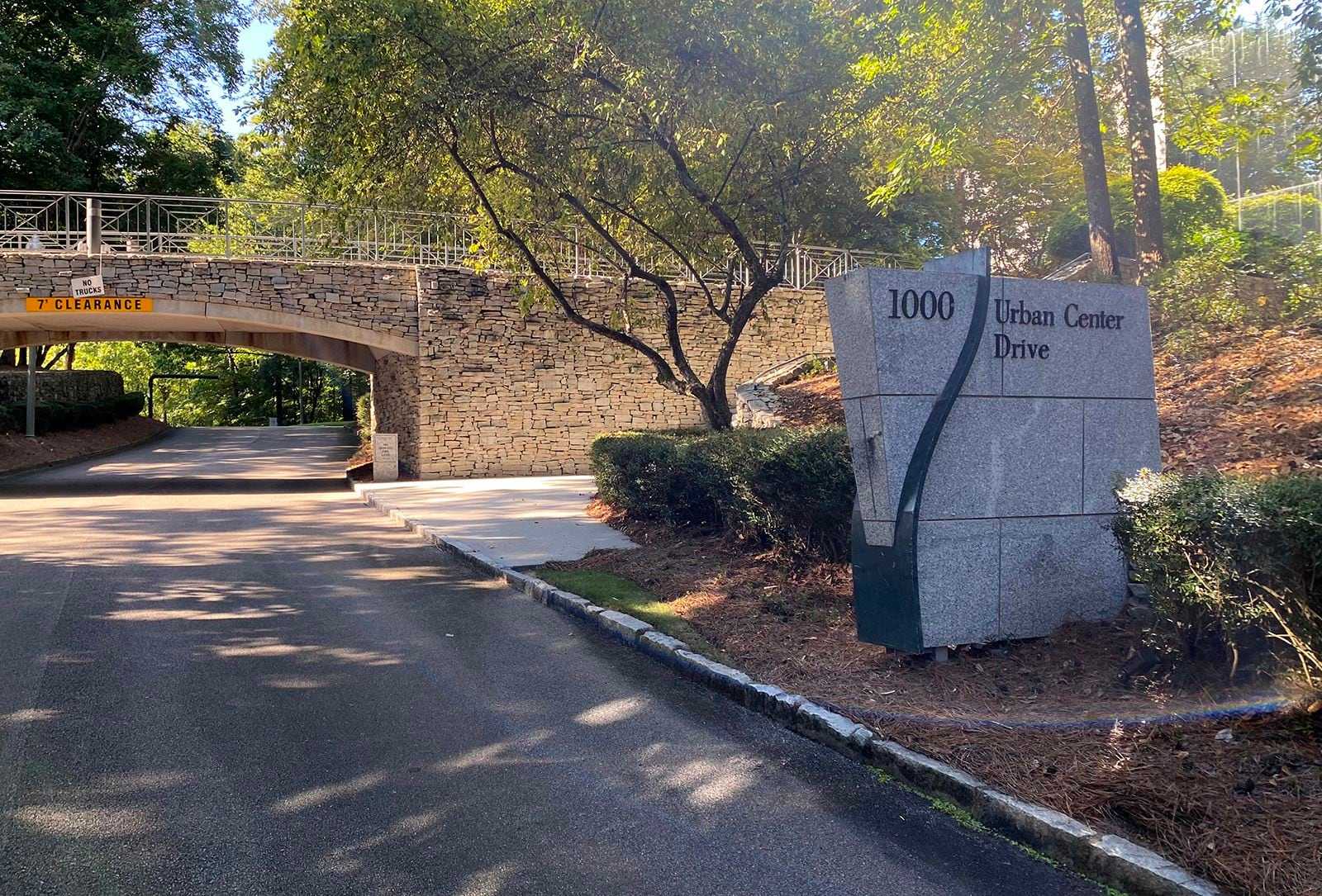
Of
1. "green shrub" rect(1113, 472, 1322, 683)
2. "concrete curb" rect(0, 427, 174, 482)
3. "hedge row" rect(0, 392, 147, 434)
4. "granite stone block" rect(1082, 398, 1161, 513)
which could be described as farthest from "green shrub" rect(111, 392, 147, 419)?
"green shrub" rect(1113, 472, 1322, 683)

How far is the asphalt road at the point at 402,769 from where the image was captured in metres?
3.96

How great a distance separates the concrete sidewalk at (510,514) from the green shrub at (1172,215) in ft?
32.0

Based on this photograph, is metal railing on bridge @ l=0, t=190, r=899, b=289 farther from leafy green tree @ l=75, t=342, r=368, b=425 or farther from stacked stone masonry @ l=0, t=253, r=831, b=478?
leafy green tree @ l=75, t=342, r=368, b=425

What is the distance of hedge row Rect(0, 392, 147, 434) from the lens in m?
30.9

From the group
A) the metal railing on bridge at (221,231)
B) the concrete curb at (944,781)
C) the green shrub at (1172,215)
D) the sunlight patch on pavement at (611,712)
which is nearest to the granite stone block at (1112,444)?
the concrete curb at (944,781)

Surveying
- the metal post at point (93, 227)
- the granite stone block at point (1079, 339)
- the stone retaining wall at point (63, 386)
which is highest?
the metal post at point (93, 227)

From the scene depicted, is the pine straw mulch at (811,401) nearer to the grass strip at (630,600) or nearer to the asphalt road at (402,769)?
the grass strip at (630,600)

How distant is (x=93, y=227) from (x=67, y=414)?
50.1 feet

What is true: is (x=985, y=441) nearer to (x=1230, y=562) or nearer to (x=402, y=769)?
(x=1230, y=562)

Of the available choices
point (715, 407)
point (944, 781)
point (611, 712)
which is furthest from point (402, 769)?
point (715, 407)

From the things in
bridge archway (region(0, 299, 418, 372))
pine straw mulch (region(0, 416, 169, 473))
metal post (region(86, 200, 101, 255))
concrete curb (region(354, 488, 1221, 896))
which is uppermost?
metal post (region(86, 200, 101, 255))

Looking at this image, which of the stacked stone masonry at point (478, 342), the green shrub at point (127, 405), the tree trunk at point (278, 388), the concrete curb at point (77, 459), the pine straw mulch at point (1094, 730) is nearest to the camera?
the pine straw mulch at point (1094, 730)

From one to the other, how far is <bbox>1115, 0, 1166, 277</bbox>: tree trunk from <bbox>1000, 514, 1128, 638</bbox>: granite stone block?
8.30 m

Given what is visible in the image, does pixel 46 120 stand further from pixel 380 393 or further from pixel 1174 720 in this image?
pixel 1174 720
